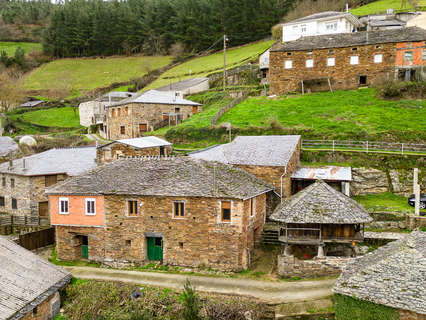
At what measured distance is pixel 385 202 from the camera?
28.2 meters

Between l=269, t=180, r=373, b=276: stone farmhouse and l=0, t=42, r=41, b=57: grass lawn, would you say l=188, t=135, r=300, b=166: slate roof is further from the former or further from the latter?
l=0, t=42, r=41, b=57: grass lawn

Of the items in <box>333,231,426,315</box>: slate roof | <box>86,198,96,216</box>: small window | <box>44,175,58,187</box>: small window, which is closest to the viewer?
<box>333,231,426,315</box>: slate roof

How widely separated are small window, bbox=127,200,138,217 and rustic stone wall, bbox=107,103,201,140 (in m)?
24.6

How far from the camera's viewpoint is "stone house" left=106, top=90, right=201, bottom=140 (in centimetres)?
4834

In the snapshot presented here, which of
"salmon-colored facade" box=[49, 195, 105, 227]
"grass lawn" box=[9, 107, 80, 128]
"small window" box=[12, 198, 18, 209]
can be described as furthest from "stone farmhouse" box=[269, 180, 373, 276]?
"grass lawn" box=[9, 107, 80, 128]

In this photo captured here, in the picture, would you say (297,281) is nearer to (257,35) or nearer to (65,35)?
(257,35)

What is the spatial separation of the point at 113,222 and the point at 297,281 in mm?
12127

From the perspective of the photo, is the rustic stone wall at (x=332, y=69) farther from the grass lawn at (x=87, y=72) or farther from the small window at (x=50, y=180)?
the grass lawn at (x=87, y=72)

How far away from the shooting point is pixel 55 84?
90.7 meters

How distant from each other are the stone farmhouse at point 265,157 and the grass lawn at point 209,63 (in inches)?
1732

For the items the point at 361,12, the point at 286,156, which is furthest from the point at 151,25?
the point at 286,156

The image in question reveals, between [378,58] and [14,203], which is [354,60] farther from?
[14,203]

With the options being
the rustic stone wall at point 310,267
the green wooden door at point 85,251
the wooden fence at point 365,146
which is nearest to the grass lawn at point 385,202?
the wooden fence at point 365,146

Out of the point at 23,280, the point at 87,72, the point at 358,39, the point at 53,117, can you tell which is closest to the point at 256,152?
the point at 23,280
